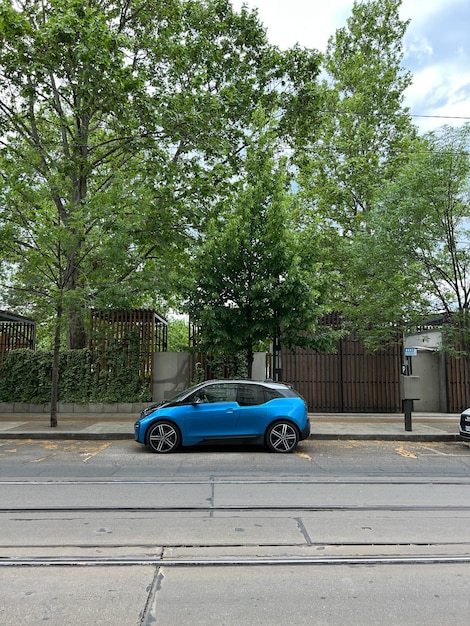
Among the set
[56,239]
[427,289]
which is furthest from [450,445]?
[56,239]

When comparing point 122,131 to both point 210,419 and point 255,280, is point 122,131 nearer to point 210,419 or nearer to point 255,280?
point 255,280

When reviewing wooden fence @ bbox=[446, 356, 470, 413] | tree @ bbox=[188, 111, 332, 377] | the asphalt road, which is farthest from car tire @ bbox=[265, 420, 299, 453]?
wooden fence @ bbox=[446, 356, 470, 413]

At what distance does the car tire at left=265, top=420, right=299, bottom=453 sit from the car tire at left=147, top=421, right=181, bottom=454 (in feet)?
5.83

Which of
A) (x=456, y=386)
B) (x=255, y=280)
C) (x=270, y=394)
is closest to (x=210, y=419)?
(x=270, y=394)

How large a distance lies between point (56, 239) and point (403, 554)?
10.9 metres

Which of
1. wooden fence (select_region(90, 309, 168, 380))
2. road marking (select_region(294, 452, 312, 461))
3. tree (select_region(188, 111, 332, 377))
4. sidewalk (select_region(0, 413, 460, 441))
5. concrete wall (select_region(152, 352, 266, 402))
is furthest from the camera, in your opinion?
concrete wall (select_region(152, 352, 266, 402))

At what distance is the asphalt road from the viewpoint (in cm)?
334

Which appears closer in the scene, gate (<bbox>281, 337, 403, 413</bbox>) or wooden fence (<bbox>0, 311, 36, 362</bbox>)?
gate (<bbox>281, 337, 403, 413</bbox>)

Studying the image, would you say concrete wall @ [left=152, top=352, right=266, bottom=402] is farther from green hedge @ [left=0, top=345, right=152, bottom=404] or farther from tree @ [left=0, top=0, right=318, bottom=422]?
tree @ [left=0, top=0, right=318, bottom=422]

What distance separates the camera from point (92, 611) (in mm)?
3268

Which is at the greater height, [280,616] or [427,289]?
[427,289]

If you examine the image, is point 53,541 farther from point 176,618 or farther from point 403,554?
point 403,554

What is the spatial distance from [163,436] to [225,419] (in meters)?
1.24

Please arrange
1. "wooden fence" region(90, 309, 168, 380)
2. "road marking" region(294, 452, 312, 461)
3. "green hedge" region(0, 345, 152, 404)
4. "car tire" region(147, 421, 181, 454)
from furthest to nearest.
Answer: "wooden fence" region(90, 309, 168, 380) < "green hedge" region(0, 345, 152, 404) < "car tire" region(147, 421, 181, 454) < "road marking" region(294, 452, 312, 461)
